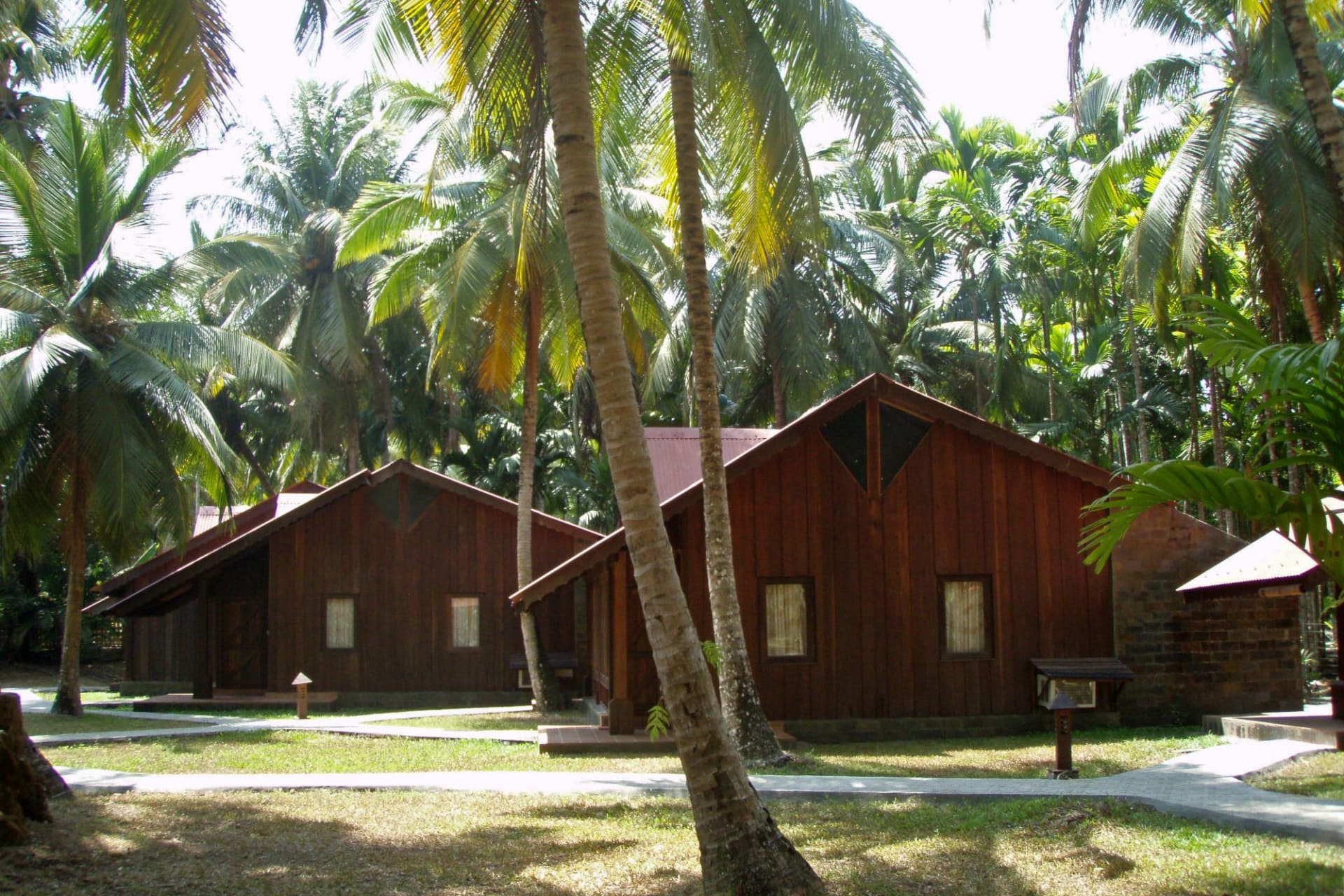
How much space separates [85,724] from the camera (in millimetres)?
18906

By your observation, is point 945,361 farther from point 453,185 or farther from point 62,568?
point 62,568

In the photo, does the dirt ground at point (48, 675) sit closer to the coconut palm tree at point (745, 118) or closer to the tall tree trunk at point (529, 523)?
the tall tree trunk at point (529, 523)

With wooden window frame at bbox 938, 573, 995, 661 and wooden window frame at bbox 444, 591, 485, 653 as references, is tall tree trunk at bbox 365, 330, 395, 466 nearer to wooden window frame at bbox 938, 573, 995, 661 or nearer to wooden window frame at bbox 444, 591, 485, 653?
wooden window frame at bbox 444, 591, 485, 653

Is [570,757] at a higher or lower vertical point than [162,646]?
lower

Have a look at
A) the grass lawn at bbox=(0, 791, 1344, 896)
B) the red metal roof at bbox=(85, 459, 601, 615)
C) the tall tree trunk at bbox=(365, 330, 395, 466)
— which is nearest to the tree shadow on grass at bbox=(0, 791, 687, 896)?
the grass lawn at bbox=(0, 791, 1344, 896)

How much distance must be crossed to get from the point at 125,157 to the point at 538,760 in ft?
37.8

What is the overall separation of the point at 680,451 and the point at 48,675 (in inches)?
887

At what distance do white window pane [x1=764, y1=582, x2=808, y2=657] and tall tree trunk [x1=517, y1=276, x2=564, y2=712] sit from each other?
5.60 m

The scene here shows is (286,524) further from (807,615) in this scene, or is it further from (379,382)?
(379,382)

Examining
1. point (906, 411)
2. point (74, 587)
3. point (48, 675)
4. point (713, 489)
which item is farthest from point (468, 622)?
point (48, 675)

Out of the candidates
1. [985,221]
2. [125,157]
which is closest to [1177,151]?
[985,221]

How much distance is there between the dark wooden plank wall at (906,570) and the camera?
16000 millimetres

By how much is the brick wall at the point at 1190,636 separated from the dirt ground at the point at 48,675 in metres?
26.1

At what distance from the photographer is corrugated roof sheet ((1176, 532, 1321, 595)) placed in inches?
516
